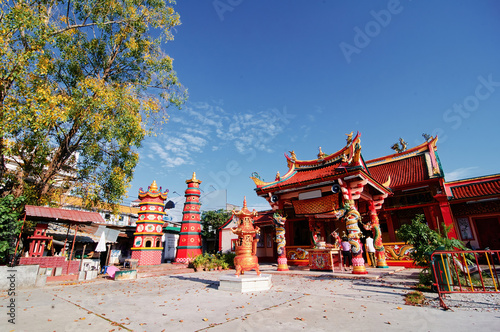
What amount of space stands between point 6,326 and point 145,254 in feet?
41.7

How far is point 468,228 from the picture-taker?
13055 millimetres

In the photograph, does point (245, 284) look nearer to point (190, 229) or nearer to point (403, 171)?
point (190, 229)

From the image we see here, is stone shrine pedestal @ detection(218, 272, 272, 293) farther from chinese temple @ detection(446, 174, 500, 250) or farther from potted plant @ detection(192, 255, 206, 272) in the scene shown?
chinese temple @ detection(446, 174, 500, 250)

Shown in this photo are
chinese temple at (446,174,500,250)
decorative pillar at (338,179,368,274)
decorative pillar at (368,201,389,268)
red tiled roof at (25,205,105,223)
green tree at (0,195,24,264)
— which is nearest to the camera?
green tree at (0,195,24,264)

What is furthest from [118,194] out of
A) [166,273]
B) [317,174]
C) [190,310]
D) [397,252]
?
[397,252]

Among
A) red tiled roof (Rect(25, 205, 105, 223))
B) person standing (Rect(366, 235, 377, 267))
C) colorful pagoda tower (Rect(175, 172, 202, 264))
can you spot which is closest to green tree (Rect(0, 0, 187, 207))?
red tiled roof (Rect(25, 205, 105, 223))

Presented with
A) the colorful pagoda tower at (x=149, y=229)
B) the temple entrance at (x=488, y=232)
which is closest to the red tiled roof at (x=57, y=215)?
the colorful pagoda tower at (x=149, y=229)

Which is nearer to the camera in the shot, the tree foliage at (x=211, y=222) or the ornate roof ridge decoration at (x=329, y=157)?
the ornate roof ridge decoration at (x=329, y=157)

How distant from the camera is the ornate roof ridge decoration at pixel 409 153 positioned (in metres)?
16.2

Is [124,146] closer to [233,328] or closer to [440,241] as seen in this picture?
[233,328]

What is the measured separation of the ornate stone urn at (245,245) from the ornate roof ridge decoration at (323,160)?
15.3 feet

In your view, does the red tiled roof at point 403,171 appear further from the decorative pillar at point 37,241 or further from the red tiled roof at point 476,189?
the decorative pillar at point 37,241

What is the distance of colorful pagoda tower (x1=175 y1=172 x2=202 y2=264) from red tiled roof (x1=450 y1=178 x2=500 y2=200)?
16558mm

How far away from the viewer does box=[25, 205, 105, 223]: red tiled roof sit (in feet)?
31.4
